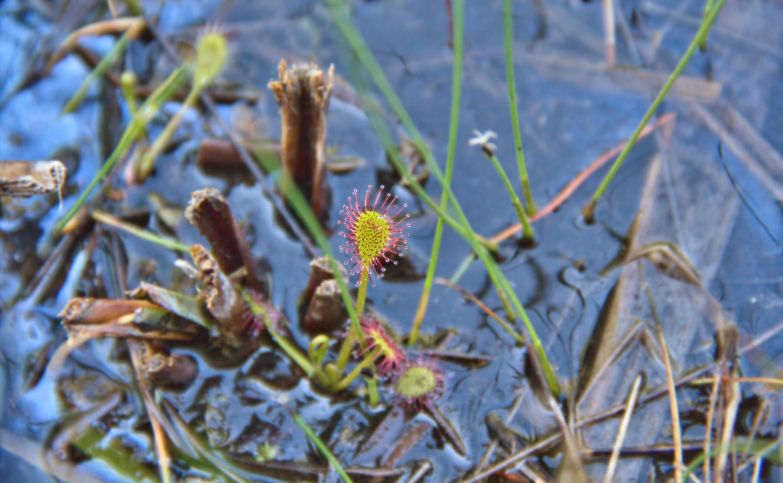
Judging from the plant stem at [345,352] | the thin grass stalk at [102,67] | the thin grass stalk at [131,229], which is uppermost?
the thin grass stalk at [102,67]

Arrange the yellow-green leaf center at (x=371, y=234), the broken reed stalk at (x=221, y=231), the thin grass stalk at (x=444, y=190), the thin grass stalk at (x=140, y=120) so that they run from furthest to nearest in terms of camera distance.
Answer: the thin grass stalk at (x=140, y=120)
the broken reed stalk at (x=221, y=231)
the thin grass stalk at (x=444, y=190)
the yellow-green leaf center at (x=371, y=234)

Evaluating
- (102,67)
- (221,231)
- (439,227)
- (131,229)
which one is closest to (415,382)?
(439,227)

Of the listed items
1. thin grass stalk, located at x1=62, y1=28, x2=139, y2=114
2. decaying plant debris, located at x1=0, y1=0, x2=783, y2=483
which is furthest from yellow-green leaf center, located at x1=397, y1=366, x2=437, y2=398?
thin grass stalk, located at x1=62, y1=28, x2=139, y2=114

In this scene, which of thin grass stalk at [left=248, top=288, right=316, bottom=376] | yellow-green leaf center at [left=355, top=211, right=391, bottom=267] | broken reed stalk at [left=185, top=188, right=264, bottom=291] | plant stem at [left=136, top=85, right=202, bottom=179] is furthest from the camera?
plant stem at [left=136, top=85, right=202, bottom=179]

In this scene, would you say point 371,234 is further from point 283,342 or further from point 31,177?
point 31,177

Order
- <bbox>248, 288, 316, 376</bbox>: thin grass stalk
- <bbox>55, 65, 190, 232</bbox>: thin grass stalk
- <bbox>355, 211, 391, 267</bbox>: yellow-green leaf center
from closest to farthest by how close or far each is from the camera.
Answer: <bbox>355, 211, 391, 267</bbox>: yellow-green leaf center
<bbox>248, 288, 316, 376</bbox>: thin grass stalk
<bbox>55, 65, 190, 232</bbox>: thin grass stalk

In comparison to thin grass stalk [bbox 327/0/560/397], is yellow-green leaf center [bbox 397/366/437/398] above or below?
below

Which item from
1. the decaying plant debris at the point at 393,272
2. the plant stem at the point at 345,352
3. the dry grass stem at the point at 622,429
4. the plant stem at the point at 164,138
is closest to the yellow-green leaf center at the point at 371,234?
the decaying plant debris at the point at 393,272

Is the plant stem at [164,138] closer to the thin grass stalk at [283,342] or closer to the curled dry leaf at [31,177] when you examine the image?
the curled dry leaf at [31,177]

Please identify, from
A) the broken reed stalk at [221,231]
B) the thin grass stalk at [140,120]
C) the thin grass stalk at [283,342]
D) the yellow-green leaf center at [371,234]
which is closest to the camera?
the yellow-green leaf center at [371,234]

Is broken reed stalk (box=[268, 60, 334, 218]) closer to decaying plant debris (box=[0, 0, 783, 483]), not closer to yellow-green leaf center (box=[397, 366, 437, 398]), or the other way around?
decaying plant debris (box=[0, 0, 783, 483])

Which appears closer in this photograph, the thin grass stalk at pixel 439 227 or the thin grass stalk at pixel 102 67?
the thin grass stalk at pixel 439 227
